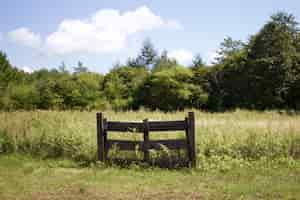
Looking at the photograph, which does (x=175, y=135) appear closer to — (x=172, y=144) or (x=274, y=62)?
(x=172, y=144)

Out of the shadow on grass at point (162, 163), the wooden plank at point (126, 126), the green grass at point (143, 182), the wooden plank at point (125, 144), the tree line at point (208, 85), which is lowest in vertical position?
the green grass at point (143, 182)

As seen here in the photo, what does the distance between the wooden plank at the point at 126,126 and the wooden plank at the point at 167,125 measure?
0.29 m

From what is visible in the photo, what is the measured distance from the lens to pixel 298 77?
24.0 meters

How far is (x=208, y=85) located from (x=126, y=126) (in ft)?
71.5

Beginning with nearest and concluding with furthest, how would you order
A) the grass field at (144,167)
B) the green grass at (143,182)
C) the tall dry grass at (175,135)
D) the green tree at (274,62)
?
the green grass at (143,182) → the grass field at (144,167) → the tall dry grass at (175,135) → the green tree at (274,62)

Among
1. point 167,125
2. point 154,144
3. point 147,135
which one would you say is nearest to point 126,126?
point 147,135

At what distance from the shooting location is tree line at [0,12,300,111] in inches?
981

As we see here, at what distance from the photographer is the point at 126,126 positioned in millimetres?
7492

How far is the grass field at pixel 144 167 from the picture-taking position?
17.4 ft

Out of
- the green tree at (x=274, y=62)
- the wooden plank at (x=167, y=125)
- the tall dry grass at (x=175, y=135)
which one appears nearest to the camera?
the wooden plank at (x=167, y=125)

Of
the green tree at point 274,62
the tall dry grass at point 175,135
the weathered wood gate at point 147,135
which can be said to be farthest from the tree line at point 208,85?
the weathered wood gate at point 147,135

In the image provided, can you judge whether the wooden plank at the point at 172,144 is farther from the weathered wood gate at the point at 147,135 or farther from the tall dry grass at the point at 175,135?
the tall dry grass at the point at 175,135

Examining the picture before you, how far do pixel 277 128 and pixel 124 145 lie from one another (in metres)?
4.54

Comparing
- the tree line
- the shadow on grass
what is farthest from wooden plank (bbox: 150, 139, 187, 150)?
the tree line
